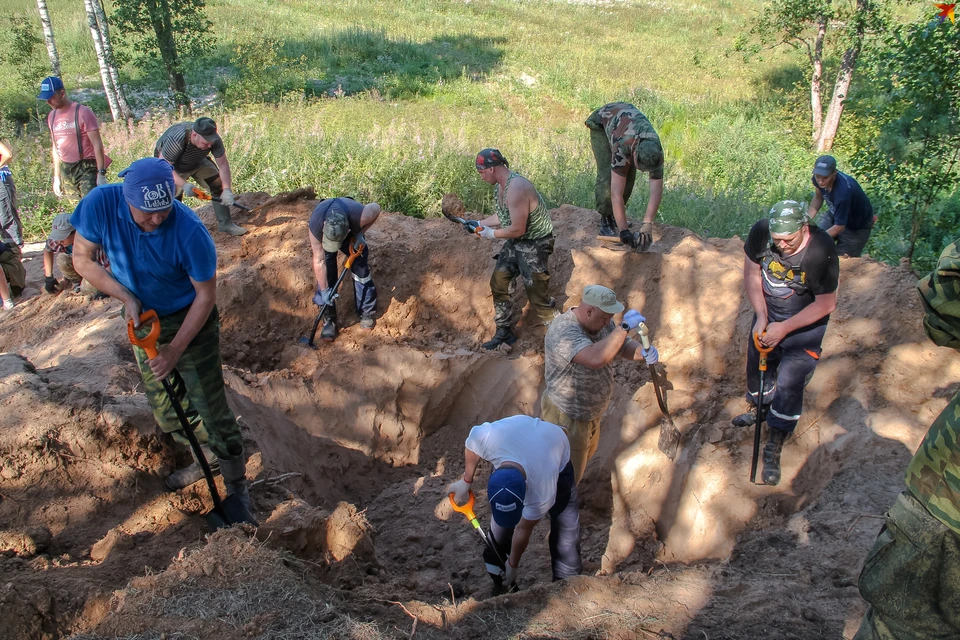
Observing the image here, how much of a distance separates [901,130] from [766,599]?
17.7 feet

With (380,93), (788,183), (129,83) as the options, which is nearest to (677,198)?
(788,183)

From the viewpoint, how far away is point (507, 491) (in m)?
3.28

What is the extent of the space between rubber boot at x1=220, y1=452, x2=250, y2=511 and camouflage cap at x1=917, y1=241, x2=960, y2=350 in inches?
128

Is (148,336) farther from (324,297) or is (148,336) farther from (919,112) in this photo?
(919,112)

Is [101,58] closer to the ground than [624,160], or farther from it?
farther from it

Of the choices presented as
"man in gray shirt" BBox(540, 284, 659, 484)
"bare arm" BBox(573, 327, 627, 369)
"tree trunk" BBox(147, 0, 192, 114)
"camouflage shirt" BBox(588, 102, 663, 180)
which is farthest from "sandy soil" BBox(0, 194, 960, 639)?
"tree trunk" BBox(147, 0, 192, 114)

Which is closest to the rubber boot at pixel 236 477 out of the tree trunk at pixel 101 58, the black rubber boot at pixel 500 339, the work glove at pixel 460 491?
the work glove at pixel 460 491

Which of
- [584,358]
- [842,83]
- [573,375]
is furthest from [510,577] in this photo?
[842,83]

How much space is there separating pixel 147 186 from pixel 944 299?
10.5ft

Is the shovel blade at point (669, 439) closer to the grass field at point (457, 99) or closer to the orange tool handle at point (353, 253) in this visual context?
the orange tool handle at point (353, 253)

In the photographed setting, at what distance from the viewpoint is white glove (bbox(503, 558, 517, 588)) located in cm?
372

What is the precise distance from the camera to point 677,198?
8531 millimetres

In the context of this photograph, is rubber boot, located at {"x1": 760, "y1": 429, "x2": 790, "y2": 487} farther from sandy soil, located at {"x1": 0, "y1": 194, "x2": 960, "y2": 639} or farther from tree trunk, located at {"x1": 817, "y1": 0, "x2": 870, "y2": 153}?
tree trunk, located at {"x1": 817, "y1": 0, "x2": 870, "y2": 153}

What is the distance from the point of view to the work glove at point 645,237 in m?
5.86
